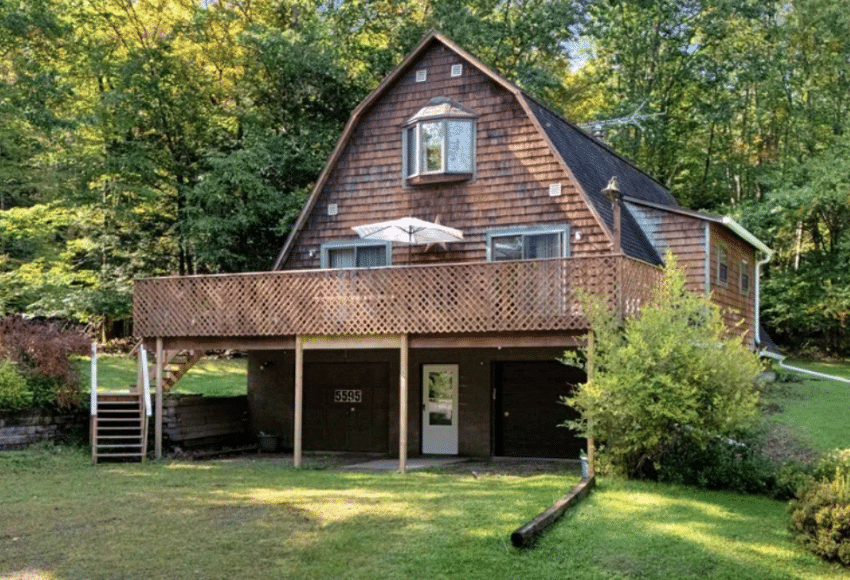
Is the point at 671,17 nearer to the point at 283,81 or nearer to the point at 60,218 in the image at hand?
the point at 283,81

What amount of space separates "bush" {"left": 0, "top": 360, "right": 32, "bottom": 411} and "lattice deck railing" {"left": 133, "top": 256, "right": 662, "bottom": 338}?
2462 millimetres

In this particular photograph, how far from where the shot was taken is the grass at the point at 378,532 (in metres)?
8.64

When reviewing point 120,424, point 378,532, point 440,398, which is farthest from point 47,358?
point 378,532

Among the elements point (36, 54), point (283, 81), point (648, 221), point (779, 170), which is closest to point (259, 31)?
point (283, 81)

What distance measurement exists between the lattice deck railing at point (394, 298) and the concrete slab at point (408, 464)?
2.61 metres

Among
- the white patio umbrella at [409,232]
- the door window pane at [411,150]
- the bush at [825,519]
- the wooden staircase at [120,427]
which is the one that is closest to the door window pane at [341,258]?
the door window pane at [411,150]

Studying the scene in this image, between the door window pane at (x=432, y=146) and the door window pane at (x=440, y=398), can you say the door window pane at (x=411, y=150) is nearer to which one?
the door window pane at (x=432, y=146)

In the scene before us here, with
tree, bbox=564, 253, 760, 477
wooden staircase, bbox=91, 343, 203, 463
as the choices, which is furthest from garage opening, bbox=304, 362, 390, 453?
tree, bbox=564, 253, 760, 477

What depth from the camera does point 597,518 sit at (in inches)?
417

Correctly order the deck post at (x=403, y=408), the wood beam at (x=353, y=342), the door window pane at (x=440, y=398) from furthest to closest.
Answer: the door window pane at (x=440, y=398) < the wood beam at (x=353, y=342) < the deck post at (x=403, y=408)

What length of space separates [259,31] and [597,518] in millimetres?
19749

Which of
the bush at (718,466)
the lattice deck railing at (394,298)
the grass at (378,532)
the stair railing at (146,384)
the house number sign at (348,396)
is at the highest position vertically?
the lattice deck railing at (394,298)

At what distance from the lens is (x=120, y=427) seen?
1744cm

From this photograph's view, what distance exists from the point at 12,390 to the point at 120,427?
7.04 feet
